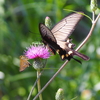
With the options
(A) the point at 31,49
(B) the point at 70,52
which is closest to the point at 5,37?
(A) the point at 31,49

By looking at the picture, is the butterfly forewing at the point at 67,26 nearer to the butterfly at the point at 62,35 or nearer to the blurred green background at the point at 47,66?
the butterfly at the point at 62,35

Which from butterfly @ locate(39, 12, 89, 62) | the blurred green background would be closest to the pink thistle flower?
butterfly @ locate(39, 12, 89, 62)

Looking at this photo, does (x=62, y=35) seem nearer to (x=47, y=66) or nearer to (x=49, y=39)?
(x=49, y=39)

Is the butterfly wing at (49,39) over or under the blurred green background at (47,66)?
over

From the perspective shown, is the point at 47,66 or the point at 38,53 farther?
the point at 47,66

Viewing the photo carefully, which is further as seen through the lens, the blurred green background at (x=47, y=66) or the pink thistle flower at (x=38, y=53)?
the blurred green background at (x=47, y=66)

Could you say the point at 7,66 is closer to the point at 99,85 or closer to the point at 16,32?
the point at 16,32

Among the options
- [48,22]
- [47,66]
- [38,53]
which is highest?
[48,22]

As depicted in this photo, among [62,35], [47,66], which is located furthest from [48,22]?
[47,66]

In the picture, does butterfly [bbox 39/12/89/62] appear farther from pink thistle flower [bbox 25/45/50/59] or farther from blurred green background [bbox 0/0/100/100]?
blurred green background [bbox 0/0/100/100]

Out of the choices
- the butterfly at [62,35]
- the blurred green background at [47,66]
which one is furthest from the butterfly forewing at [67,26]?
the blurred green background at [47,66]

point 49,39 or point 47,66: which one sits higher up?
point 49,39
